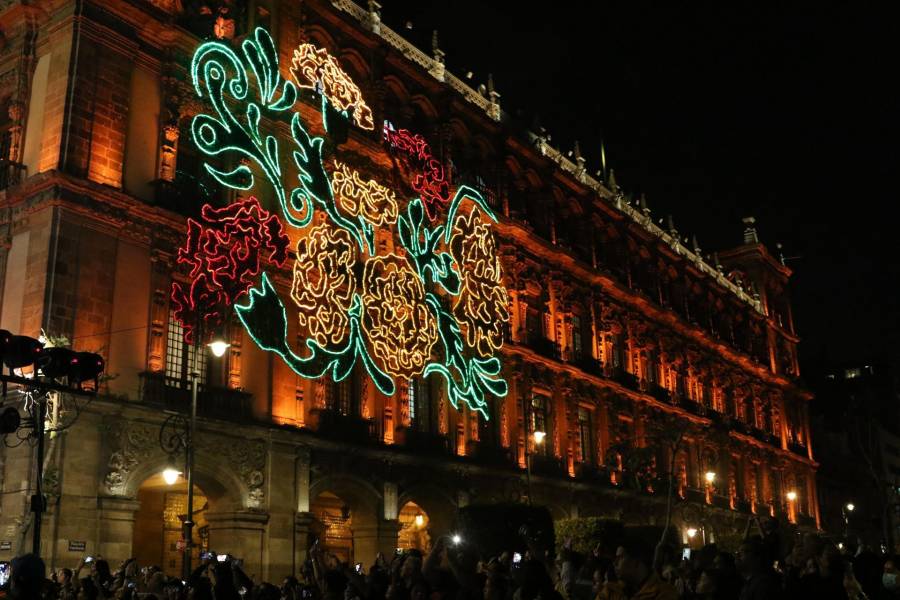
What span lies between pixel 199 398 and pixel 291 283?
514 centimetres

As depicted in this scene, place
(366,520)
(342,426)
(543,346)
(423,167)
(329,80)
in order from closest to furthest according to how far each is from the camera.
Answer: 1. (342,426)
2. (366,520)
3. (329,80)
4. (423,167)
5. (543,346)

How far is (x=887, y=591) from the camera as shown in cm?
1232

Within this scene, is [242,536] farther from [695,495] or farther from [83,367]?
[695,495]

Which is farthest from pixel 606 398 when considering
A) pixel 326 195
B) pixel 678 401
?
pixel 326 195

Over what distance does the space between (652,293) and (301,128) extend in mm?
29301

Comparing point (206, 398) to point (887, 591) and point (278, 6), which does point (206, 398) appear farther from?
point (887, 591)

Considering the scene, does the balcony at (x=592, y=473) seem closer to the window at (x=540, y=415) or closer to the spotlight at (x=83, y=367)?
the window at (x=540, y=415)

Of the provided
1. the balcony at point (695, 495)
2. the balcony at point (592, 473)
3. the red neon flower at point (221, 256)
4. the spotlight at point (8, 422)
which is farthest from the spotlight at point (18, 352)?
the balcony at point (695, 495)

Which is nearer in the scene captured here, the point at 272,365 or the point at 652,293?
the point at 272,365

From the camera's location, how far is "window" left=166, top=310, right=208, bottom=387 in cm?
2672

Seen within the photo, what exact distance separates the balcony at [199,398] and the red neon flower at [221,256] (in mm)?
1370

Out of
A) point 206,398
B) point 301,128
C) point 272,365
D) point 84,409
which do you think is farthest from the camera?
point 301,128

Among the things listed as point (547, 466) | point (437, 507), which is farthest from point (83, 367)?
point (547, 466)

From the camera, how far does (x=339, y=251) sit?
104 feet
